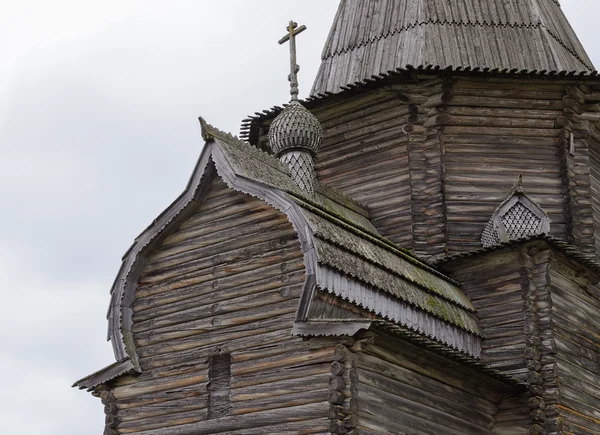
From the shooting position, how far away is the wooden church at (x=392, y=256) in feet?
35.9

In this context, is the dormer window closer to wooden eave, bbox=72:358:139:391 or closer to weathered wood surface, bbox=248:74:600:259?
weathered wood surface, bbox=248:74:600:259

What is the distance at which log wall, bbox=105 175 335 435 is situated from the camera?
10805 millimetres

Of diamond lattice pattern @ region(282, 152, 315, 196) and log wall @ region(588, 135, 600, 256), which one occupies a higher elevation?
log wall @ region(588, 135, 600, 256)

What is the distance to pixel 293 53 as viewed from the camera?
47.5ft

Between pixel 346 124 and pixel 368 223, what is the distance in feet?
6.06

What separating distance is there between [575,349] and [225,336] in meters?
4.52

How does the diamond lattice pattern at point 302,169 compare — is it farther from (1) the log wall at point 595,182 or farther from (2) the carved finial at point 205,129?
(1) the log wall at point 595,182

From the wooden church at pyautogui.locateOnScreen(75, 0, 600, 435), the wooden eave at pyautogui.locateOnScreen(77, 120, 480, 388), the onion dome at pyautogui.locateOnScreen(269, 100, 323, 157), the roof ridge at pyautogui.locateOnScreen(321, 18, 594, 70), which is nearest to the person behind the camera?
the wooden church at pyautogui.locateOnScreen(75, 0, 600, 435)

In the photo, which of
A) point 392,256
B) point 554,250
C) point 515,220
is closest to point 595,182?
point 515,220

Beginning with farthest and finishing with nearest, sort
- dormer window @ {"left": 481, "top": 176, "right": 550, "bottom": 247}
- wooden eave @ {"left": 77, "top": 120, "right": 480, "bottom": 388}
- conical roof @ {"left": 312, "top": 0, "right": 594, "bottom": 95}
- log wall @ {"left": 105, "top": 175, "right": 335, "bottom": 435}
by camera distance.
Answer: conical roof @ {"left": 312, "top": 0, "right": 594, "bottom": 95}
dormer window @ {"left": 481, "top": 176, "right": 550, "bottom": 247}
wooden eave @ {"left": 77, "top": 120, "right": 480, "bottom": 388}
log wall @ {"left": 105, "top": 175, "right": 335, "bottom": 435}

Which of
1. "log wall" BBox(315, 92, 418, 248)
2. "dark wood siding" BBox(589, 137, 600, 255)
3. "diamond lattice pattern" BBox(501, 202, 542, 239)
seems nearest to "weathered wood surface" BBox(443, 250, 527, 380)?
"diamond lattice pattern" BBox(501, 202, 542, 239)

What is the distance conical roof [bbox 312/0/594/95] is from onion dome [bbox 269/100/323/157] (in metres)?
1.75

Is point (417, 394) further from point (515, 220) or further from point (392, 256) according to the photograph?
point (515, 220)

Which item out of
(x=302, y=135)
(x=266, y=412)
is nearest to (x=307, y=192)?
(x=302, y=135)
